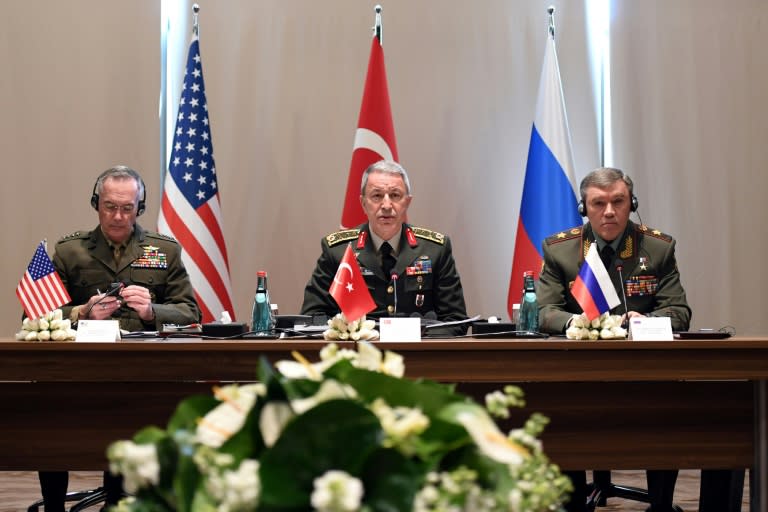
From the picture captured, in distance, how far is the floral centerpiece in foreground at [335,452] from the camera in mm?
581

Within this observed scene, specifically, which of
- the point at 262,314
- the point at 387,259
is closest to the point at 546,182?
the point at 387,259

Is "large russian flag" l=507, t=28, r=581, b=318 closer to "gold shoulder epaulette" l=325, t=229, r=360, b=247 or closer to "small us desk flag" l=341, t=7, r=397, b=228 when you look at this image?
"small us desk flag" l=341, t=7, r=397, b=228

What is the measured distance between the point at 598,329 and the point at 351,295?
72cm

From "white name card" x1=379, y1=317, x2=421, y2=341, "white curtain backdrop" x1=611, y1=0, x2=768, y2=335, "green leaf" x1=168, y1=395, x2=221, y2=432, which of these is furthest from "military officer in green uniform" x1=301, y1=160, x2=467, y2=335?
"green leaf" x1=168, y1=395, x2=221, y2=432

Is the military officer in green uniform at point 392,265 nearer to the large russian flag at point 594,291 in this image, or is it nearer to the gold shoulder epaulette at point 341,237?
the gold shoulder epaulette at point 341,237

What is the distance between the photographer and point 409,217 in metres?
4.98

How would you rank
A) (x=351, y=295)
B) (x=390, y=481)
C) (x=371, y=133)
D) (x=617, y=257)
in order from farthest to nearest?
(x=371, y=133) → (x=617, y=257) → (x=351, y=295) → (x=390, y=481)

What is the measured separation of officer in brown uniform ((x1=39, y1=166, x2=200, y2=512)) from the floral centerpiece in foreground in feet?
8.89

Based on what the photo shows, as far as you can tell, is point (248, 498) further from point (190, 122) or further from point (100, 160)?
point (100, 160)

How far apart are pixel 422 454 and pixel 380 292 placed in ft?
9.37

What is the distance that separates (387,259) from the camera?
11.7ft

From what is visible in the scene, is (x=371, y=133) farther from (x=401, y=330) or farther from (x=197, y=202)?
(x=401, y=330)

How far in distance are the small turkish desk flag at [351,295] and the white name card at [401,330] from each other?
0.08m

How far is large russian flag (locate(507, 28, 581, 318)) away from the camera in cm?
458
